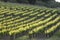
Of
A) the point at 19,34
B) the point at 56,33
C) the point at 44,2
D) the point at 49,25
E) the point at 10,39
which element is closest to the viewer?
the point at 10,39

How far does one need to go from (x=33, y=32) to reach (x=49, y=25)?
6.25m

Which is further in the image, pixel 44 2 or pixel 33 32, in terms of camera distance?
pixel 44 2

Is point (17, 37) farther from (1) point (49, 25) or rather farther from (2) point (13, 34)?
(1) point (49, 25)

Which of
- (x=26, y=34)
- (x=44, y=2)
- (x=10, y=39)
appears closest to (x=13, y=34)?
(x=10, y=39)

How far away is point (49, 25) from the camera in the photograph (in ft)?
102

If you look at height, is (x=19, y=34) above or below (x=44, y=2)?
above

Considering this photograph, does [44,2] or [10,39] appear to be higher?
[10,39]

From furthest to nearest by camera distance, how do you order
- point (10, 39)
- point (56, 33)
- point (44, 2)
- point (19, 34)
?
point (44, 2) → point (56, 33) → point (19, 34) → point (10, 39)

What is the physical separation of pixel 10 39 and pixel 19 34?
2142 millimetres

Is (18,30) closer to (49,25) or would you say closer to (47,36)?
(47,36)

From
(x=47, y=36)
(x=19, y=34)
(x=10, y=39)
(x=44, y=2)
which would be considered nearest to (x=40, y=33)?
(x=47, y=36)

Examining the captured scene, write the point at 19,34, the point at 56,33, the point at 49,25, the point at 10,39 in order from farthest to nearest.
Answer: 1. the point at 49,25
2. the point at 56,33
3. the point at 19,34
4. the point at 10,39

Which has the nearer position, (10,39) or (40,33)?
(10,39)

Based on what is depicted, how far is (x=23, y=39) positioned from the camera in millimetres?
24469
